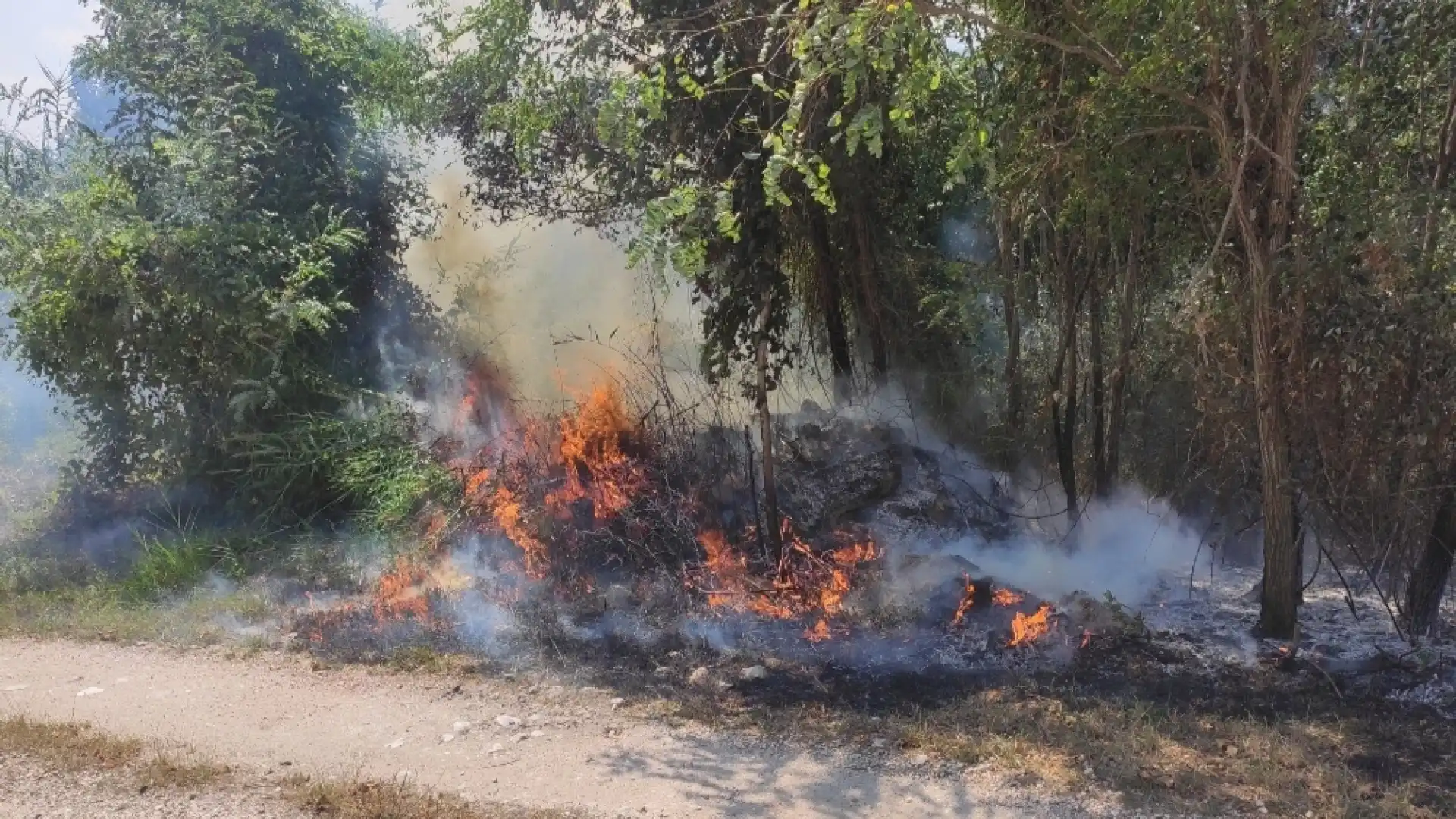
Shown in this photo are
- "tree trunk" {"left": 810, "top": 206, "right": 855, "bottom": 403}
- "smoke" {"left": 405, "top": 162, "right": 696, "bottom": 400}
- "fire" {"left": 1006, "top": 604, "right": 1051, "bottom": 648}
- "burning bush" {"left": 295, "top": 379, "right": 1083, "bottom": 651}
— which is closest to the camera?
"fire" {"left": 1006, "top": 604, "right": 1051, "bottom": 648}

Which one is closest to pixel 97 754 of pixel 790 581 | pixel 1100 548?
pixel 790 581

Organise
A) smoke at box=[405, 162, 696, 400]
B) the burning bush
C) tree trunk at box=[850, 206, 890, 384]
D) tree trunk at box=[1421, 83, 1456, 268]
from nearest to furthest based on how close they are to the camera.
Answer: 1. tree trunk at box=[1421, 83, 1456, 268]
2. the burning bush
3. tree trunk at box=[850, 206, 890, 384]
4. smoke at box=[405, 162, 696, 400]

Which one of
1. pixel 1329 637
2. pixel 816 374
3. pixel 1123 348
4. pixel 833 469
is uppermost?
pixel 1123 348

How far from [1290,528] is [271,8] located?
400 inches

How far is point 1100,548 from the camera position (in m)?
8.71

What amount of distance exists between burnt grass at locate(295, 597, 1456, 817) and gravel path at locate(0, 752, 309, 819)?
196 cm

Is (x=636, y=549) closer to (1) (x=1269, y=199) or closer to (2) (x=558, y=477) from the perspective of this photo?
(2) (x=558, y=477)

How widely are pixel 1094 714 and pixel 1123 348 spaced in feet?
10.6

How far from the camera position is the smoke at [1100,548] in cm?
800

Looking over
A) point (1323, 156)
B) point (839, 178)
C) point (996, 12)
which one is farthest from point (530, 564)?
point (1323, 156)

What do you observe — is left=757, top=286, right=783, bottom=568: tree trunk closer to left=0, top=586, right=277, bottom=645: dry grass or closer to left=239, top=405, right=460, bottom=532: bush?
left=239, top=405, right=460, bottom=532: bush

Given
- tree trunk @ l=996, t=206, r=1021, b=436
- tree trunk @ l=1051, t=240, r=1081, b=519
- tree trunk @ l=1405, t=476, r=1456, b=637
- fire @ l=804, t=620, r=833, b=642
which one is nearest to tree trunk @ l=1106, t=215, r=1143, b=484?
tree trunk @ l=1051, t=240, r=1081, b=519

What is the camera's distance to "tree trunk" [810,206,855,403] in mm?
9023

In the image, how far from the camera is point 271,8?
1032cm
